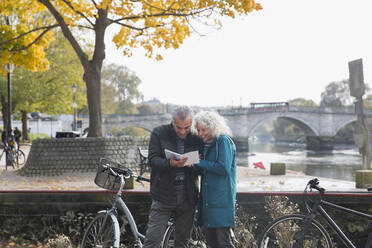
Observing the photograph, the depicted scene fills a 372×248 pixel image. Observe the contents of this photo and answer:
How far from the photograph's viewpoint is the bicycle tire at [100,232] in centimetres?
326

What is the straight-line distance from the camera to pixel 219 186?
2.88 meters

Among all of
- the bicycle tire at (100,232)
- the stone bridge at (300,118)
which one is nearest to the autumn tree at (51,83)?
the bicycle tire at (100,232)

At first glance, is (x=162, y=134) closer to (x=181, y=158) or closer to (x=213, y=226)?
(x=181, y=158)

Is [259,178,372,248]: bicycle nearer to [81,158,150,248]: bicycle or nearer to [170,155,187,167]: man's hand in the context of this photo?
[170,155,187,167]: man's hand

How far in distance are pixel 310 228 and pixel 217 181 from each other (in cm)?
95

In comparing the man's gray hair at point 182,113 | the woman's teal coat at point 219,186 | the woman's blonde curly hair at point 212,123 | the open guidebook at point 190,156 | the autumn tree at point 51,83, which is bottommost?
the woman's teal coat at point 219,186

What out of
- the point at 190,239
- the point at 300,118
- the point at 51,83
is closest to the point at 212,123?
the point at 190,239

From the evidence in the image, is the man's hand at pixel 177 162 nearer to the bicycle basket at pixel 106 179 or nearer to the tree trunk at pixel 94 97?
the bicycle basket at pixel 106 179

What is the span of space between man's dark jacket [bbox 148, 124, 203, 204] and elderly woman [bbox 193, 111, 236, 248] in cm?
9

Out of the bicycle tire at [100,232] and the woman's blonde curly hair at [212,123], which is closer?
the woman's blonde curly hair at [212,123]

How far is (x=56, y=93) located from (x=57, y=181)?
17.2 m

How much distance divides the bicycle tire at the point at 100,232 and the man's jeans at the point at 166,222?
0.41 metres

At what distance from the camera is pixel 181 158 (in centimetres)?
270

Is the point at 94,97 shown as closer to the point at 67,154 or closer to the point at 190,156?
the point at 67,154
